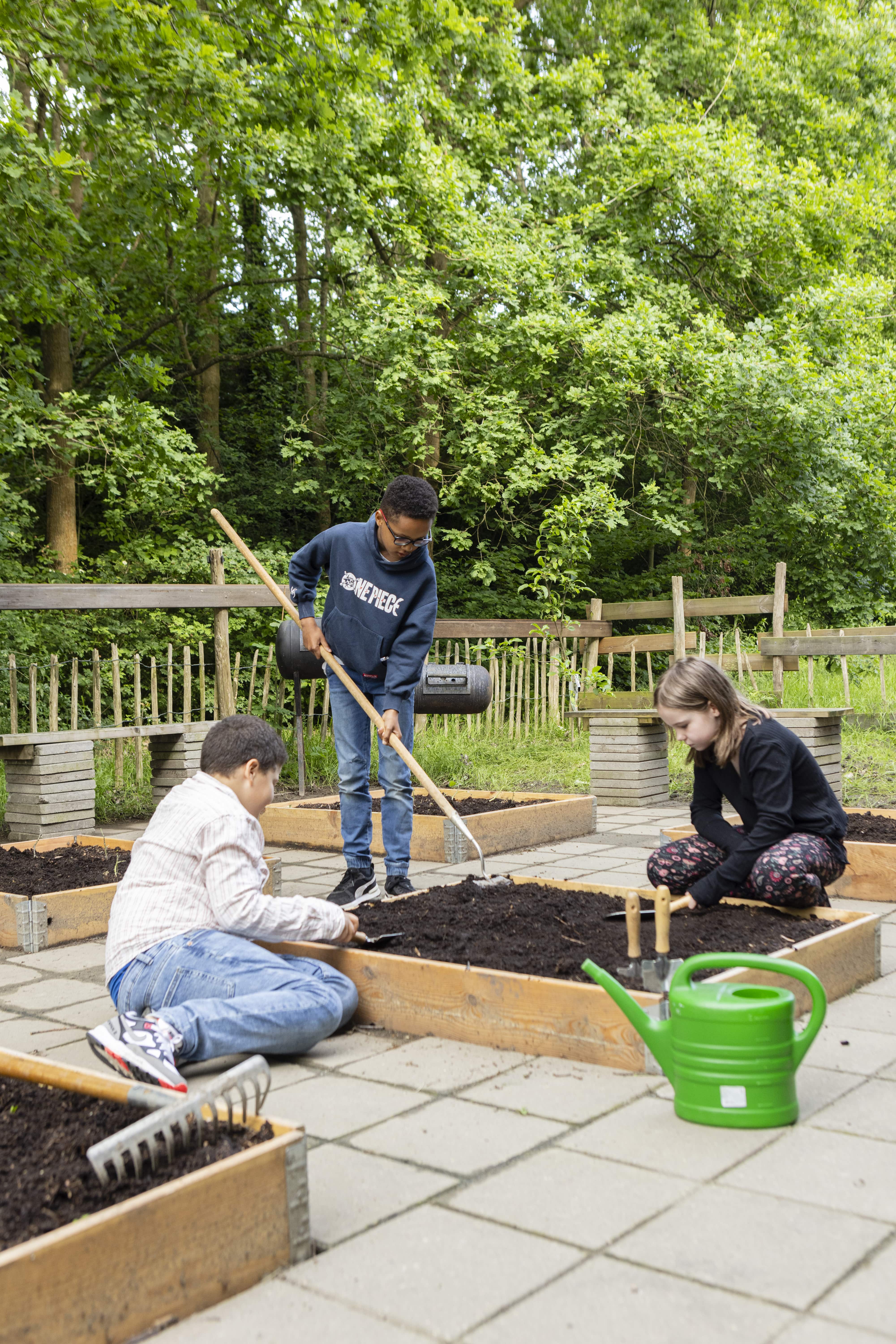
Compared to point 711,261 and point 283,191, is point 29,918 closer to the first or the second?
point 283,191

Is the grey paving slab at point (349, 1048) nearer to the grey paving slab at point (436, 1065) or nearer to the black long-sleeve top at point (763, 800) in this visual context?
the grey paving slab at point (436, 1065)

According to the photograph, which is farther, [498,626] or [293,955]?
[498,626]

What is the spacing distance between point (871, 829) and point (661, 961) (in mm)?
2865

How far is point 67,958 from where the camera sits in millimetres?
4055

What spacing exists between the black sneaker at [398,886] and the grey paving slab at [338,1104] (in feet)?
5.61

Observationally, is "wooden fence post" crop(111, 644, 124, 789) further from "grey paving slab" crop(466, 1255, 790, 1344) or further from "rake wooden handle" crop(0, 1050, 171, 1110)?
"grey paving slab" crop(466, 1255, 790, 1344)

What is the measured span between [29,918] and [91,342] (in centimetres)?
998

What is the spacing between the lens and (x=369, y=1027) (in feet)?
10.4

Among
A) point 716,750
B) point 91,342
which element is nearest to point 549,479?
point 91,342

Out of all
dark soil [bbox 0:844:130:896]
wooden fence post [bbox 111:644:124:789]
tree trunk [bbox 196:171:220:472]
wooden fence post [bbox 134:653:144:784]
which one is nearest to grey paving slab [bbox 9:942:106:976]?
dark soil [bbox 0:844:130:896]

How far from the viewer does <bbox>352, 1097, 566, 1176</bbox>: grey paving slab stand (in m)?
2.24

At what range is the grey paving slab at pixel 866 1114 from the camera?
2322mm

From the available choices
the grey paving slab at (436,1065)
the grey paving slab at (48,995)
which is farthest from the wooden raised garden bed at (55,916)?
the grey paving slab at (436,1065)

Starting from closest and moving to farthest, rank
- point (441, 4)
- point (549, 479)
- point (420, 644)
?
point (420, 644) → point (441, 4) → point (549, 479)
